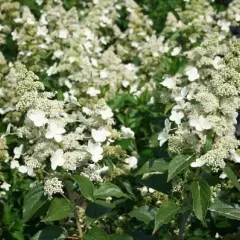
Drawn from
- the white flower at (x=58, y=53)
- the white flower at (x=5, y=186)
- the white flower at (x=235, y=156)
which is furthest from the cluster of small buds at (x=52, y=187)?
the white flower at (x=58, y=53)

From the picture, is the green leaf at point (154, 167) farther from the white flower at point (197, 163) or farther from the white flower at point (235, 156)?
the white flower at point (235, 156)

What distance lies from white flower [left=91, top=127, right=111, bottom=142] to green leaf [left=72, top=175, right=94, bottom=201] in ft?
0.96

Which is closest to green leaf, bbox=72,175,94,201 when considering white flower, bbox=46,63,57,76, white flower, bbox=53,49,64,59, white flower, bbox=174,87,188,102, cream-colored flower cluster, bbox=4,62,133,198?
cream-colored flower cluster, bbox=4,62,133,198

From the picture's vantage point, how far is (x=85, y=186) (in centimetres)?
221

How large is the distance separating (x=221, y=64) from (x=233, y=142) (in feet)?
1.12

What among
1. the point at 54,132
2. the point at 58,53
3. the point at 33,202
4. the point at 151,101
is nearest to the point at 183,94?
the point at 54,132

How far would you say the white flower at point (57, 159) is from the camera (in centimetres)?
222

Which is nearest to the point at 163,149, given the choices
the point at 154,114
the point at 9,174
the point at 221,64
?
the point at 154,114

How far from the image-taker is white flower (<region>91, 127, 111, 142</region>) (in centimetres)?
252

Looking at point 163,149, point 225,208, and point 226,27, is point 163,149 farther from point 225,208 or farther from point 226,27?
point 226,27

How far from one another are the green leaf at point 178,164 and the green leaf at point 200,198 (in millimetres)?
86

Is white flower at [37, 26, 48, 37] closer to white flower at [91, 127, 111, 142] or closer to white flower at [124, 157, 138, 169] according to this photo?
white flower at [124, 157, 138, 169]

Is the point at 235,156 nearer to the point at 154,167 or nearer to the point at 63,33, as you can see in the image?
the point at 154,167

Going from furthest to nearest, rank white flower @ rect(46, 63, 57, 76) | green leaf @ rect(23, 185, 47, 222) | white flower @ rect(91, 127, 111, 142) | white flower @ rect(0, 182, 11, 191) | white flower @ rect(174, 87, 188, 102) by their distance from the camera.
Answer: white flower @ rect(46, 63, 57, 76), white flower @ rect(0, 182, 11, 191), white flower @ rect(174, 87, 188, 102), white flower @ rect(91, 127, 111, 142), green leaf @ rect(23, 185, 47, 222)
